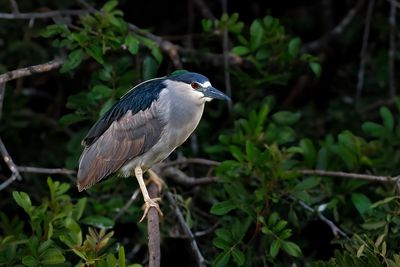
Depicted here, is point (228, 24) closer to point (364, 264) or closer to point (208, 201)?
point (208, 201)

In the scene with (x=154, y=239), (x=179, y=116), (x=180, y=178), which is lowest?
(x=180, y=178)

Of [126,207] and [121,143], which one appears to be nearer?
[121,143]

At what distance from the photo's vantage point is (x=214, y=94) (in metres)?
3.45

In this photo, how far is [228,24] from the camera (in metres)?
4.12

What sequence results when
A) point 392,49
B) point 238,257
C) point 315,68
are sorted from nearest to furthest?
1. point 238,257
2. point 315,68
3. point 392,49

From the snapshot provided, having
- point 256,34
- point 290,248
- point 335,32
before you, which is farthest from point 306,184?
point 335,32

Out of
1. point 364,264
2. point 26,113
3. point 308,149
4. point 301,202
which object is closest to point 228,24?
point 308,149

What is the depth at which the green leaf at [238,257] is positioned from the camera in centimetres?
322

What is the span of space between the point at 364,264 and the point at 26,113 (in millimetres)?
2586

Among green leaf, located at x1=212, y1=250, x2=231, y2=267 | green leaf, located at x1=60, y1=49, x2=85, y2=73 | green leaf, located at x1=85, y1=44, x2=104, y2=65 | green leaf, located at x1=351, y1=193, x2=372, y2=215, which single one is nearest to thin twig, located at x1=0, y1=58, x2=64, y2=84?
green leaf, located at x1=60, y1=49, x2=85, y2=73

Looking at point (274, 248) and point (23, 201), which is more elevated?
point (23, 201)

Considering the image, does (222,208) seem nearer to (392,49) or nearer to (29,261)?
(29,261)

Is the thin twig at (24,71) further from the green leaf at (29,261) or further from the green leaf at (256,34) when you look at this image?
the green leaf at (256,34)

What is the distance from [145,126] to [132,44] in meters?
0.42
